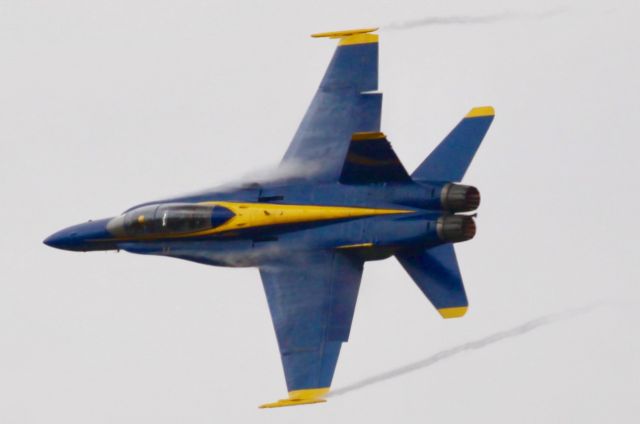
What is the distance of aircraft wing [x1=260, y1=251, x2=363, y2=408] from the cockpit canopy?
49.0 inches

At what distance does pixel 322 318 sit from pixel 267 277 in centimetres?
136

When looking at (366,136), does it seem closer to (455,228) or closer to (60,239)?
(455,228)

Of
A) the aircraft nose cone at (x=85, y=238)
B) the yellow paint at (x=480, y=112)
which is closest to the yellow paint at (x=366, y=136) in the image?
the yellow paint at (x=480, y=112)

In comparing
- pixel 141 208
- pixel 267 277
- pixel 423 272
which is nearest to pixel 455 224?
pixel 423 272

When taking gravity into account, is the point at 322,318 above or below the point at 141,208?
below

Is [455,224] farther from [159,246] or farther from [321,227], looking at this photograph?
[159,246]

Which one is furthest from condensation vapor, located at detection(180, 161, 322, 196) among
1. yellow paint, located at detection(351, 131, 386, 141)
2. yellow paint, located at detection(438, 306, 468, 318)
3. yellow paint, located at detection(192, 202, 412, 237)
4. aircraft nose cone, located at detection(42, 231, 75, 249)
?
yellow paint, located at detection(438, 306, 468, 318)

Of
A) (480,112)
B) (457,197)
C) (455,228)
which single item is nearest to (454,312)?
(455,228)

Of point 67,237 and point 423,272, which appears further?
point 67,237

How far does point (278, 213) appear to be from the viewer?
3834 centimetres

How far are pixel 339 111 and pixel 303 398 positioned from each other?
519 cm

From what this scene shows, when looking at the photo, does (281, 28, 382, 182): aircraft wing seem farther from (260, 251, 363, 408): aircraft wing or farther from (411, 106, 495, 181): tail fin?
(411, 106, 495, 181): tail fin

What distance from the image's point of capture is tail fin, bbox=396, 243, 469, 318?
1465 inches

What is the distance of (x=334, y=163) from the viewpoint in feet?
128
